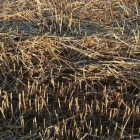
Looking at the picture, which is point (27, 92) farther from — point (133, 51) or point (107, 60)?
point (133, 51)

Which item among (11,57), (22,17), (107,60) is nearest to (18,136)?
(11,57)

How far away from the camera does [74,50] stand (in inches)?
139

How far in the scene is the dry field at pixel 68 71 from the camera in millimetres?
2744

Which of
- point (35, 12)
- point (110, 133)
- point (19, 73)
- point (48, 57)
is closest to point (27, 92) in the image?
point (19, 73)

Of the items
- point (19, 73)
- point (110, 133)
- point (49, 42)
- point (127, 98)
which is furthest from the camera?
point (49, 42)

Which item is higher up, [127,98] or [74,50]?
[74,50]

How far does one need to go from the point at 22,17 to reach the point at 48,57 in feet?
2.98

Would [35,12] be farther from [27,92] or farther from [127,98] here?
[127,98]

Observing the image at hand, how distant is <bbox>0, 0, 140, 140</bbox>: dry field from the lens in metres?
2.74

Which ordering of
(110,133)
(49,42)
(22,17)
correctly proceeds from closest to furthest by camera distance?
(110,133)
(49,42)
(22,17)

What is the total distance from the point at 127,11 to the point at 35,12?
111cm

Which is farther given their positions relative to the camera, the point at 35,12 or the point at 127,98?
the point at 35,12

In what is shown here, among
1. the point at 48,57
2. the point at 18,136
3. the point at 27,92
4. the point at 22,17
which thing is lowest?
the point at 18,136

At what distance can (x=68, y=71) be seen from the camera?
333 cm
